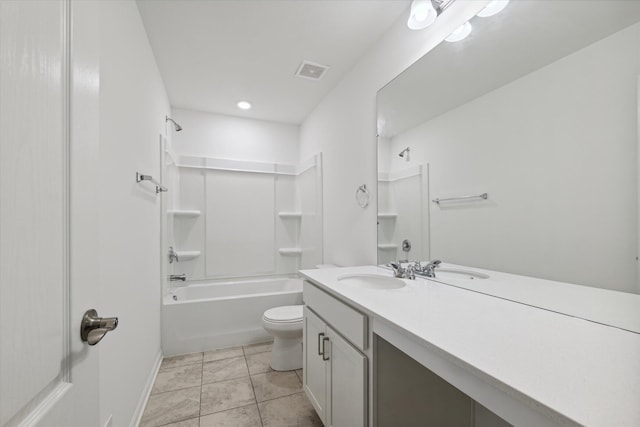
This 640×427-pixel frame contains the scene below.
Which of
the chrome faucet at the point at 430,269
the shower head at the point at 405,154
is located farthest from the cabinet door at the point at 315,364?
the shower head at the point at 405,154

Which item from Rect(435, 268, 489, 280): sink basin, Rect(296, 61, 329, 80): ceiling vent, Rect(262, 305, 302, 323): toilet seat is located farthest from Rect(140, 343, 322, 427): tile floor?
Rect(296, 61, 329, 80): ceiling vent

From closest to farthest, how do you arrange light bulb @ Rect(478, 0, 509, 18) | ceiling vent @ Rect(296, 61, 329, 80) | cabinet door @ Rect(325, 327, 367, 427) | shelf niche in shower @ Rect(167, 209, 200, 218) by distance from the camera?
cabinet door @ Rect(325, 327, 367, 427), light bulb @ Rect(478, 0, 509, 18), ceiling vent @ Rect(296, 61, 329, 80), shelf niche in shower @ Rect(167, 209, 200, 218)

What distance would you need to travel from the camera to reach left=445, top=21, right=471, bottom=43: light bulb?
1367 mm

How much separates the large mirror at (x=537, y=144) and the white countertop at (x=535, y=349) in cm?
18

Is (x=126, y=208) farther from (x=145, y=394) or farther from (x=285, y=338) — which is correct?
(x=285, y=338)

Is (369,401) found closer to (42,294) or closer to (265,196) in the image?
(42,294)

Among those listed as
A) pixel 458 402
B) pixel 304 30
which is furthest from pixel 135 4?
pixel 458 402

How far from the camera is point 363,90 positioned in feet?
7.18

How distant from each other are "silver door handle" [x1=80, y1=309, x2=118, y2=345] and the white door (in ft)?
0.06

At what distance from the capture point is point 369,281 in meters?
1.72

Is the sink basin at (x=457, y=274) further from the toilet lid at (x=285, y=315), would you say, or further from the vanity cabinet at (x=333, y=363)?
the toilet lid at (x=285, y=315)

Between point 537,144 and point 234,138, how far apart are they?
3151 millimetres

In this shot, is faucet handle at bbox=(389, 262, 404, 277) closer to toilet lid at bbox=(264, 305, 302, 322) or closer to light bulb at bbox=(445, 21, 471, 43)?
toilet lid at bbox=(264, 305, 302, 322)

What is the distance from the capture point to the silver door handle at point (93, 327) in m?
0.54
